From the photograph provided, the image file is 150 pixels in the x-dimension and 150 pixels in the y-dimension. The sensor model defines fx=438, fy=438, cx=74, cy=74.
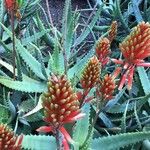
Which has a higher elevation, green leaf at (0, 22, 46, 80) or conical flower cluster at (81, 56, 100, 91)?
conical flower cluster at (81, 56, 100, 91)

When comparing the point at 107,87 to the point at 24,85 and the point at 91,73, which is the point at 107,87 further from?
the point at 24,85

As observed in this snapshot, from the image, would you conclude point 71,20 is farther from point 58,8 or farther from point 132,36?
point 58,8

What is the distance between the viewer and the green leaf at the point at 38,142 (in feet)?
4.01

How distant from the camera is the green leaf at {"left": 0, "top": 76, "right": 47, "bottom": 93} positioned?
151cm

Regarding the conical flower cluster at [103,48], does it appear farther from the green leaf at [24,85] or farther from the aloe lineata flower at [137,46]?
the green leaf at [24,85]

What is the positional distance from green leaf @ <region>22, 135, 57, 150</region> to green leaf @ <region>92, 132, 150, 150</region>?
5.2 inches

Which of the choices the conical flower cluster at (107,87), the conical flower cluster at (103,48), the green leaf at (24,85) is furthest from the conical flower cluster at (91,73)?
the green leaf at (24,85)

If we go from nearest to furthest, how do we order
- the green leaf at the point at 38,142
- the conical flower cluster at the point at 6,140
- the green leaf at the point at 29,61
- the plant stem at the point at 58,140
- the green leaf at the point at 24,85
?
the conical flower cluster at the point at 6,140
the plant stem at the point at 58,140
the green leaf at the point at 38,142
the green leaf at the point at 24,85
the green leaf at the point at 29,61

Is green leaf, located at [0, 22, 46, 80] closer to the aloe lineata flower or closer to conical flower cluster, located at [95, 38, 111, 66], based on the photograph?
conical flower cluster, located at [95, 38, 111, 66]

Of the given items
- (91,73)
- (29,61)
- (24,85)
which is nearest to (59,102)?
(91,73)

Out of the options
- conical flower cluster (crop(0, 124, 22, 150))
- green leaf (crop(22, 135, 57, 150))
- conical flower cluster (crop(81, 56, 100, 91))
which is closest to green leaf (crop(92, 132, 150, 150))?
green leaf (crop(22, 135, 57, 150))

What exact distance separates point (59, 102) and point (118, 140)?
503mm

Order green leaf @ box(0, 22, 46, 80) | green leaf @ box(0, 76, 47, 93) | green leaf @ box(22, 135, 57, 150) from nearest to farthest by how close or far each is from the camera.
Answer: green leaf @ box(22, 135, 57, 150) < green leaf @ box(0, 76, 47, 93) < green leaf @ box(0, 22, 46, 80)

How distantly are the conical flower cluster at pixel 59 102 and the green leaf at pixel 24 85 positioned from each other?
66 cm
